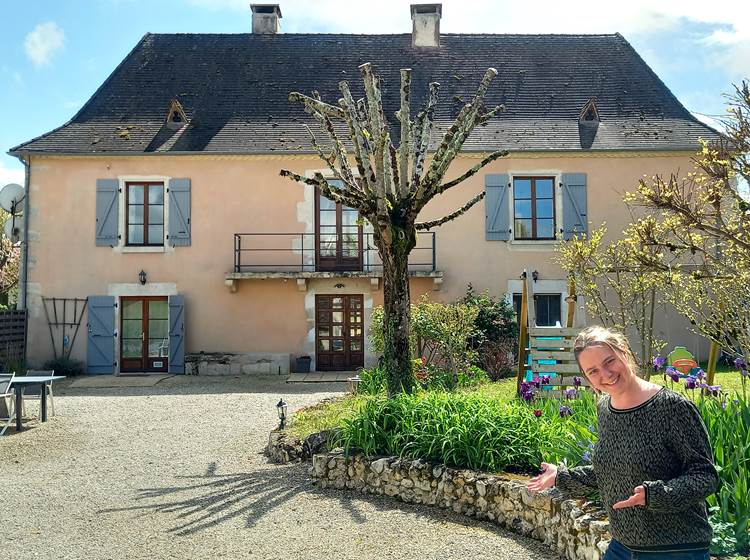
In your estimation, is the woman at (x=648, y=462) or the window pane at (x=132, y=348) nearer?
the woman at (x=648, y=462)

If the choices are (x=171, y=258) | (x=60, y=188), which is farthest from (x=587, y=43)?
(x=60, y=188)

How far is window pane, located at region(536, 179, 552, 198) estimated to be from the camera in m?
14.1

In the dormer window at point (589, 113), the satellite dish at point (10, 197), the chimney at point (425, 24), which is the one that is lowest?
the satellite dish at point (10, 197)

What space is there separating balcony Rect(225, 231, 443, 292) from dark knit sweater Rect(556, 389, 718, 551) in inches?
451

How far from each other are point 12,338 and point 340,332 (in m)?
6.43

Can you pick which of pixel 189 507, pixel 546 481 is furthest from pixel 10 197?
pixel 546 481

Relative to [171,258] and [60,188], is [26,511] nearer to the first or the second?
[171,258]

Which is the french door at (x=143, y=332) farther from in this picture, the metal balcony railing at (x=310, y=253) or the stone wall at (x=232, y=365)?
the metal balcony railing at (x=310, y=253)

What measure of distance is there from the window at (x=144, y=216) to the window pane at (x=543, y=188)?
7.86 metres

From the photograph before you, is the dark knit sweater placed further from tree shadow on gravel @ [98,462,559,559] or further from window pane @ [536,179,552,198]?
window pane @ [536,179,552,198]

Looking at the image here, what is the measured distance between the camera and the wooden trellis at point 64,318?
1388 cm

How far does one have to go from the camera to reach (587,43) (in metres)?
16.6

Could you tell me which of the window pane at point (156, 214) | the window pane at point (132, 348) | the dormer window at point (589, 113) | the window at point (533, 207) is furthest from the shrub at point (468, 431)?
the dormer window at point (589, 113)

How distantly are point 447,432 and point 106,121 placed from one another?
1250cm
